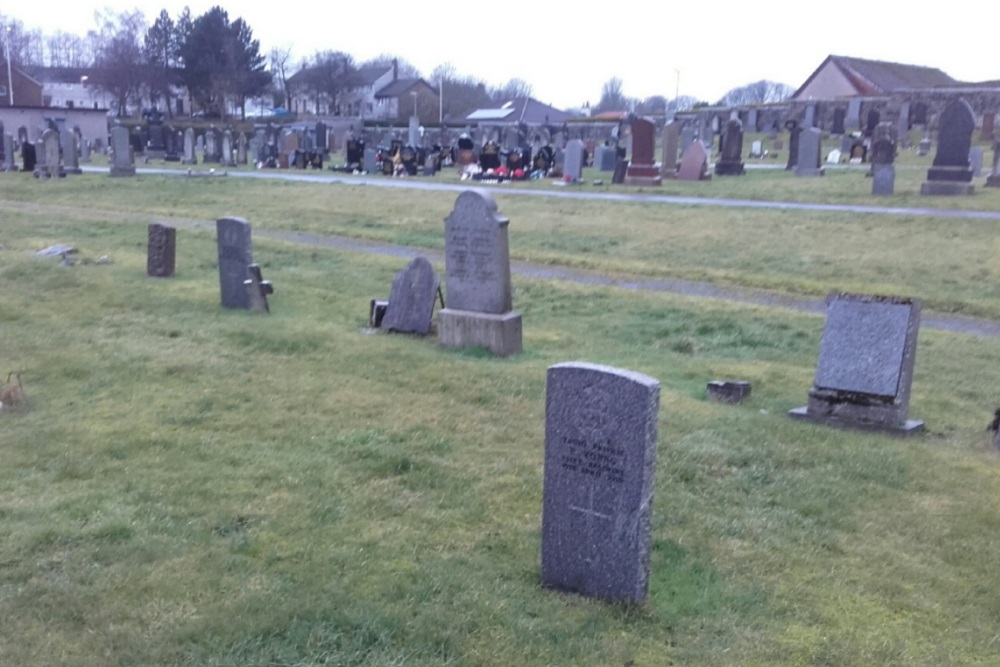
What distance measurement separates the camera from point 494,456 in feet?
19.5

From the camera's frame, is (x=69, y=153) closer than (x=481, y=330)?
No

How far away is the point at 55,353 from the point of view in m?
8.07

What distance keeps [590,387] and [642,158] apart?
81.4ft

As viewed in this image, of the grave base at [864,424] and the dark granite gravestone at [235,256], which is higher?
the dark granite gravestone at [235,256]

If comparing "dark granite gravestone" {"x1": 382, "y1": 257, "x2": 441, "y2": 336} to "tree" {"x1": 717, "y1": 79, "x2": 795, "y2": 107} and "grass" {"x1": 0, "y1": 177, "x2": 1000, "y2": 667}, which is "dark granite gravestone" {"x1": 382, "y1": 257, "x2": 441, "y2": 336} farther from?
"tree" {"x1": 717, "y1": 79, "x2": 795, "y2": 107}

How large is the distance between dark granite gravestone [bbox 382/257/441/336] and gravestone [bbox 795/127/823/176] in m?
24.7

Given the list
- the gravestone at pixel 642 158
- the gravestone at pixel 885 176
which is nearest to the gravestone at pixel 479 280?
the gravestone at pixel 885 176

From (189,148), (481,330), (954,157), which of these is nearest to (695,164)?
(954,157)

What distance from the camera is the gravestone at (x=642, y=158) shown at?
27.4 m

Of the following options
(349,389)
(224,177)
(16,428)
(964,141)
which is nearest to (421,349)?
(349,389)

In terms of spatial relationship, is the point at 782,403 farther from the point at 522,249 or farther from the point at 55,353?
the point at 522,249

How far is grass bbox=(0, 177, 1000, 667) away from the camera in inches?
151

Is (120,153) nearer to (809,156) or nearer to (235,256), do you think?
(809,156)

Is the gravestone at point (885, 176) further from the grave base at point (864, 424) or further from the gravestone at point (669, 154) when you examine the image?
the grave base at point (864, 424)
